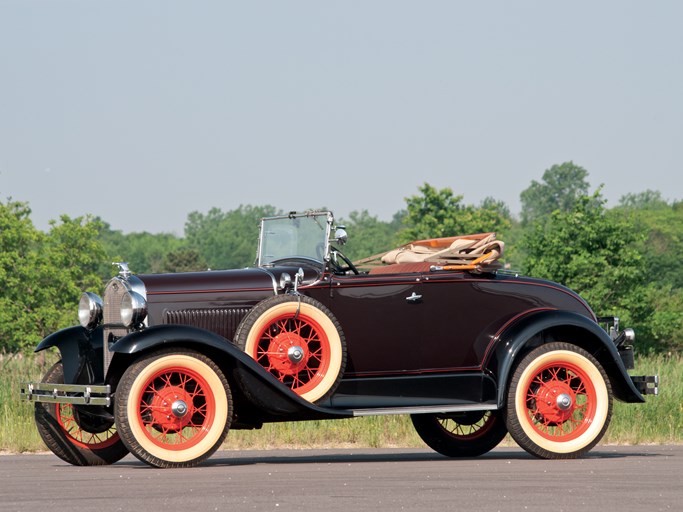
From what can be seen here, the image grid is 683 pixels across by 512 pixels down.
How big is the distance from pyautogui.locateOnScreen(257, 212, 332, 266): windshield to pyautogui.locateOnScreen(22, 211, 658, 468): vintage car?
2 centimetres

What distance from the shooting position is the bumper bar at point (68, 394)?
9172mm

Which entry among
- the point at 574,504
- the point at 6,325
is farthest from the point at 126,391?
the point at 6,325

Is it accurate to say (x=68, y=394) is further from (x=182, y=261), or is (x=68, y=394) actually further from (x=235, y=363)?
(x=182, y=261)

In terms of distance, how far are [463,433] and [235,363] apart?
9.63ft

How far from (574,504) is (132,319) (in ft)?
14.0

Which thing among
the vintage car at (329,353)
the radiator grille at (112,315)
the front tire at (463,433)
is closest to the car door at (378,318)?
the vintage car at (329,353)

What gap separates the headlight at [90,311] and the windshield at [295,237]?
1617 millimetres

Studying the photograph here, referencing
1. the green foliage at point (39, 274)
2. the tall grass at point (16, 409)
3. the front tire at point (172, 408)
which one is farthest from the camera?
the green foliage at point (39, 274)

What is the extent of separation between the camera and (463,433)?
37.8 feet

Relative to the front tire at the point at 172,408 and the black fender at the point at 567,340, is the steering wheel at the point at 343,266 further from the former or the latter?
the front tire at the point at 172,408

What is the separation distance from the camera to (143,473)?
882cm

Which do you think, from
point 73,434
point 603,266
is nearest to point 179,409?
point 73,434

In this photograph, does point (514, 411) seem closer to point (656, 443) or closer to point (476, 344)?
point (476, 344)

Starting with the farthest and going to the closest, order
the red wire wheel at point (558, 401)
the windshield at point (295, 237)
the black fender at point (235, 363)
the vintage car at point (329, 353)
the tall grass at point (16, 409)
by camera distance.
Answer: the tall grass at point (16, 409), the windshield at point (295, 237), the red wire wheel at point (558, 401), the vintage car at point (329, 353), the black fender at point (235, 363)
